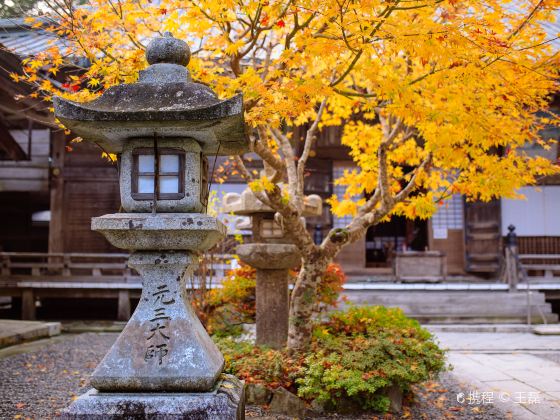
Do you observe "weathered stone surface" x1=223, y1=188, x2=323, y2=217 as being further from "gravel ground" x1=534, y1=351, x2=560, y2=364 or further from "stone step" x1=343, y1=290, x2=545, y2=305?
"stone step" x1=343, y1=290, x2=545, y2=305

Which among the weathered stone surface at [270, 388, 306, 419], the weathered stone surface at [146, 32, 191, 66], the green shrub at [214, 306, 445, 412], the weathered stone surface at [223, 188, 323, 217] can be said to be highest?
the weathered stone surface at [146, 32, 191, 66]

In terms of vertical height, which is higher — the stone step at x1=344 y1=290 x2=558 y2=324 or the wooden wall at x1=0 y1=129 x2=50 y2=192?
the wooden wall at x1=0 y1=129 x2=50 y2=192

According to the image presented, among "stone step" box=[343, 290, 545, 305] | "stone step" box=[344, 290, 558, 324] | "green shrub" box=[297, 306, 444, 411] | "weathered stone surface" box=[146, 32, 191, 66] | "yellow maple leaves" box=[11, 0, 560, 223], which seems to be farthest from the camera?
"stone step" box=[343, 290, 545, 305]

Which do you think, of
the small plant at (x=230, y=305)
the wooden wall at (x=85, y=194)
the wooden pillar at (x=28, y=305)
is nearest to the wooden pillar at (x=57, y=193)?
the wooden wall at (x=85, y=194)

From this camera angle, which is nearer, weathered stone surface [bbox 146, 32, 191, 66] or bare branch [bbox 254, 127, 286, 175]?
weathered stone surface [bbox 146, 32, 191, 66]

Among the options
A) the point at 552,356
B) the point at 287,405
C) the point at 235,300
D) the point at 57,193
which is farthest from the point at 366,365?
the point at 57,193

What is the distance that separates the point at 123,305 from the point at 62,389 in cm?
746

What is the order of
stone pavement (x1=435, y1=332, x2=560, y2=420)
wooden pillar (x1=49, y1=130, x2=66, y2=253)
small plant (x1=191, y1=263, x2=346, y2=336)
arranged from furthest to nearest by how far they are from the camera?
1. wooden pillar (x1=49, y1=130, x2=66, y2=253)
2. small plant (x1=191, y1=263, x2=346, y2=336)
3. stone pavement (x1=435, y1=332, x2=560, y2=420)

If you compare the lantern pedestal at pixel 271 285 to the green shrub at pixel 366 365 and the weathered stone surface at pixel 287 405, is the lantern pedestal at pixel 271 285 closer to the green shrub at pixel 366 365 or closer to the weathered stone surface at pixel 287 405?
the green shrub at pixel 366 365

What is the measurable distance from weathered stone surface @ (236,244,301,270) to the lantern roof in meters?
3.05

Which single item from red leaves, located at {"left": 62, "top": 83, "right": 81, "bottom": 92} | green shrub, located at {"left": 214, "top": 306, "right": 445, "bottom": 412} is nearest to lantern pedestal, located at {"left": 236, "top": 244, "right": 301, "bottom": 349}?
green shrub, located at {"left": 214, "top": 306, "right": 445, "bottom": 412}

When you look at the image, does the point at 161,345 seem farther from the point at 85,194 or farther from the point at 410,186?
the point at 85,194

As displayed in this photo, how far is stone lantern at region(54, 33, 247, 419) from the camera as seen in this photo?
3525 mm

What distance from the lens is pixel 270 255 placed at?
7035 millimetres
